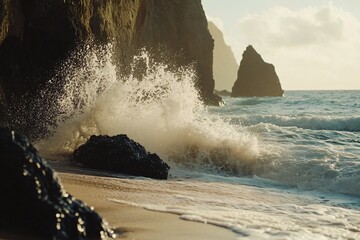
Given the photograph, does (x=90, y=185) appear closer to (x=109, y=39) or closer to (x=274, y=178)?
(x=274, y=178)

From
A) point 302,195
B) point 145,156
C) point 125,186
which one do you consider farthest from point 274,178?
point 125,186

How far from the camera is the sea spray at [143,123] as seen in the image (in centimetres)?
851

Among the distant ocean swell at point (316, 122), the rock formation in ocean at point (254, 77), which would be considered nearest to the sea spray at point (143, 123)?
the distant ocean swell at point (316, 122)

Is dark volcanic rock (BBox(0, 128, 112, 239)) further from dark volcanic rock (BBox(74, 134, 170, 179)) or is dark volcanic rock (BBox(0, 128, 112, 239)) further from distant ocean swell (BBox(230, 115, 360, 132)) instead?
distant ocean swell (BBox(230, 115, 360, 132))

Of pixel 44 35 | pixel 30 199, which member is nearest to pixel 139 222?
pixel 30 199

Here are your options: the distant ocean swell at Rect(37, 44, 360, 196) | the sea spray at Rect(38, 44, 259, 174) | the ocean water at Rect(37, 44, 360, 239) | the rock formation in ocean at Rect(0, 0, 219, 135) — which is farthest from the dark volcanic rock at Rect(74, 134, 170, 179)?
the rock formation in ocean at Rect(0, 0, 219, 135)

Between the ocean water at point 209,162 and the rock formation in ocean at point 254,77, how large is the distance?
6807 cm

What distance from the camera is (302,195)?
6344mm

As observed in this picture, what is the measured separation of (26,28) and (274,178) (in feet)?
19.8

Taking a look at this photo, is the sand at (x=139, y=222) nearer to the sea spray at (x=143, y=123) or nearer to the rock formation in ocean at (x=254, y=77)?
the sea spray at (x=143, y=123)

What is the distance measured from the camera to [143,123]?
930 centimetres

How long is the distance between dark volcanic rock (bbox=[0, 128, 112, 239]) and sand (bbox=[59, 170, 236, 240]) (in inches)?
18.8

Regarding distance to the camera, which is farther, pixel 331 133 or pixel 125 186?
pixel 331 133

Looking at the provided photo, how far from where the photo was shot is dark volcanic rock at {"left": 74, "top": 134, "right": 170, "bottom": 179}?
6434mm
